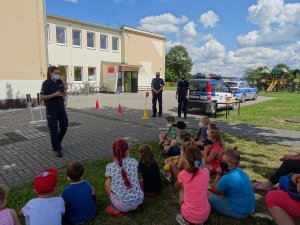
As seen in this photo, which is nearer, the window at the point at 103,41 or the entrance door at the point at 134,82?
the window at the point at 103,41

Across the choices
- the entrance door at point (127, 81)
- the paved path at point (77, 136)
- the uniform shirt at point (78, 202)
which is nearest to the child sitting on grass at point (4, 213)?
the uniform shirt at point (78, 202)

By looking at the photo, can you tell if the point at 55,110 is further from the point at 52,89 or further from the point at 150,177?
the point at 150,177

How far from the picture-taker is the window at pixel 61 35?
24078mm

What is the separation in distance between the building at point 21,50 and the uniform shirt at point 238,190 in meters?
13.1

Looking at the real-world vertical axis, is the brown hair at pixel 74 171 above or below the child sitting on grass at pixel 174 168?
above

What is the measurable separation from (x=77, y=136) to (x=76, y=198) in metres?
4.88

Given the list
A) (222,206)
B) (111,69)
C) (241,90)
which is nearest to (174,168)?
(222,206)

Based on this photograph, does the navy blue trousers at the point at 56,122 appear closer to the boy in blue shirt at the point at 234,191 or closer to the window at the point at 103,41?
the boy in blue shirt at the point at 234,191

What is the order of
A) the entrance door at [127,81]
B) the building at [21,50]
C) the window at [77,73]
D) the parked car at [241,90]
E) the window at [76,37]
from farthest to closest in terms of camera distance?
the entrance door at [127,81]
the window at [77,73]
the window at [76,37]
the parked car at [241,90]
the building at [21,50]

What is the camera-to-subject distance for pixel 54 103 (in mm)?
5816

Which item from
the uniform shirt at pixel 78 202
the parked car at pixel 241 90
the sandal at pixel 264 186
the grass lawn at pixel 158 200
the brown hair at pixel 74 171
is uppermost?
the parked car at pixel 241 90

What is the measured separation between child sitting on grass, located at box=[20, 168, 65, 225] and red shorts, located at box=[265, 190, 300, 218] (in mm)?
2484

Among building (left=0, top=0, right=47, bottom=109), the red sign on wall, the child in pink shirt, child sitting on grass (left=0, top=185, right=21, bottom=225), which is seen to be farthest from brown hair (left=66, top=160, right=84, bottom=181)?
the red sign on wall

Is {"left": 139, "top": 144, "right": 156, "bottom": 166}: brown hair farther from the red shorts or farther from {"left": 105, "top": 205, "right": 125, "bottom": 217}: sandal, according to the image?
the red shorts
